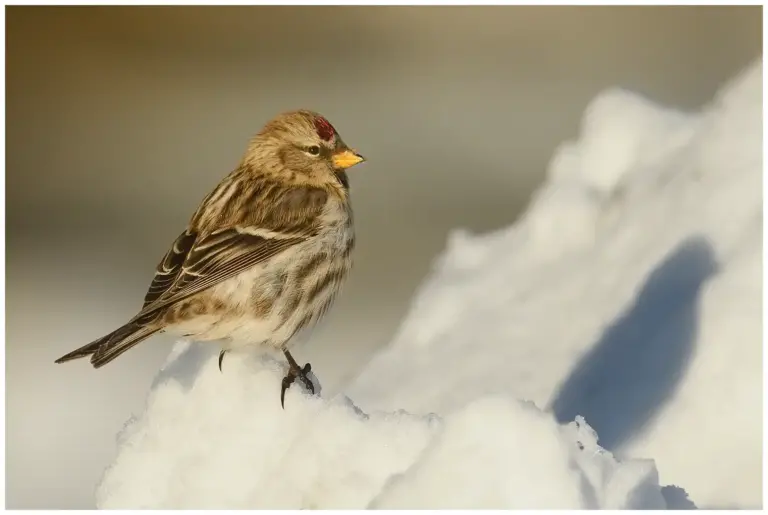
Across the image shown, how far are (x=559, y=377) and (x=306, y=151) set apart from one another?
32.8 inches

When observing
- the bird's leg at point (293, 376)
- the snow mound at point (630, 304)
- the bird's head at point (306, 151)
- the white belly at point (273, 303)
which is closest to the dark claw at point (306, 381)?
the bird's leg at point (293, 376)

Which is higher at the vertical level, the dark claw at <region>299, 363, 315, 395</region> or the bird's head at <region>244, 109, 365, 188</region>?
the bird's head at <region>244, 109, 365, 188</region>

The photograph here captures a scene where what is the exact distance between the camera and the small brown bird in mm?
2107

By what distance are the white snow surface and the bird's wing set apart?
166 millimetres

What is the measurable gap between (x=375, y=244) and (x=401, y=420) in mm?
2363

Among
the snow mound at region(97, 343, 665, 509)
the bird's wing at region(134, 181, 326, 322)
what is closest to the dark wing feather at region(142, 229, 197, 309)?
the bird's wing at region(134, 181, 326, 322)

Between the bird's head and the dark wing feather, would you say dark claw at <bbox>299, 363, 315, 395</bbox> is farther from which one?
the bird's head

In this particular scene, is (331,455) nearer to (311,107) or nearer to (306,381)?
(306,381)

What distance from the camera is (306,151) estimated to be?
248cm

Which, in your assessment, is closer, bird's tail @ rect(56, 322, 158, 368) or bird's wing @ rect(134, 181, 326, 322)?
bird's tail @ rect(56, 322, 158, 368)

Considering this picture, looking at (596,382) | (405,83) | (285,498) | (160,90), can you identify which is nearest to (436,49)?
(405,83)

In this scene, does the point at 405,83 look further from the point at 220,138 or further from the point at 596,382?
the point at 596,382

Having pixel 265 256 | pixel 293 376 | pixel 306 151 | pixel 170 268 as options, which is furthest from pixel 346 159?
pixel 293 376

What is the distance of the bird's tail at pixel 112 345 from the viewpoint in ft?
6.49
